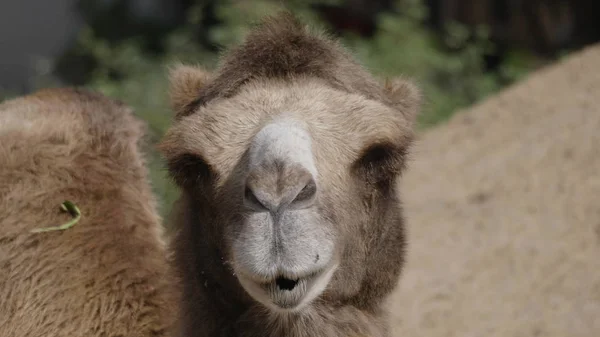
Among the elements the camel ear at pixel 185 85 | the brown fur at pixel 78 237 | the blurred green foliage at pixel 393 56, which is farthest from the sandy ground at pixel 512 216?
the camel ear at pixel 185 85

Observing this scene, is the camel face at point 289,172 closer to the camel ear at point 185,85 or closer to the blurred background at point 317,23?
the camel ear at point 185,85

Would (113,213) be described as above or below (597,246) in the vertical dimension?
above

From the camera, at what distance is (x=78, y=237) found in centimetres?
441

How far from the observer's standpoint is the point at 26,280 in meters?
4.33

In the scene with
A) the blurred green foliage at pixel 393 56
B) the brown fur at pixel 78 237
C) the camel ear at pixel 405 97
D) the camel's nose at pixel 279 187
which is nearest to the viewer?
the camel's nose at pixel 279 187

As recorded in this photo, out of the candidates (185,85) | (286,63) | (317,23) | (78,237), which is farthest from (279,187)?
(317,23)

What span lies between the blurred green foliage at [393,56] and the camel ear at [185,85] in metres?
7.39

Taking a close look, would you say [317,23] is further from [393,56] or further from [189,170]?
[189,170]

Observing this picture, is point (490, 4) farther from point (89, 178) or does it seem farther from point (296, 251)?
point (296, 251)

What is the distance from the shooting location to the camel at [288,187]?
10.7ft

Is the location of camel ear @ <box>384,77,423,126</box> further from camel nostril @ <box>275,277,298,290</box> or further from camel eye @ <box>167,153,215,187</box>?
camel nostril @ <box>275,277,298,290</box>

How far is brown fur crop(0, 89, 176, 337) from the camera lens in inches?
168

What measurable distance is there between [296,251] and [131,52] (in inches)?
405

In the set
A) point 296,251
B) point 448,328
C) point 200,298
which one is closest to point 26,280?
point 200,298
